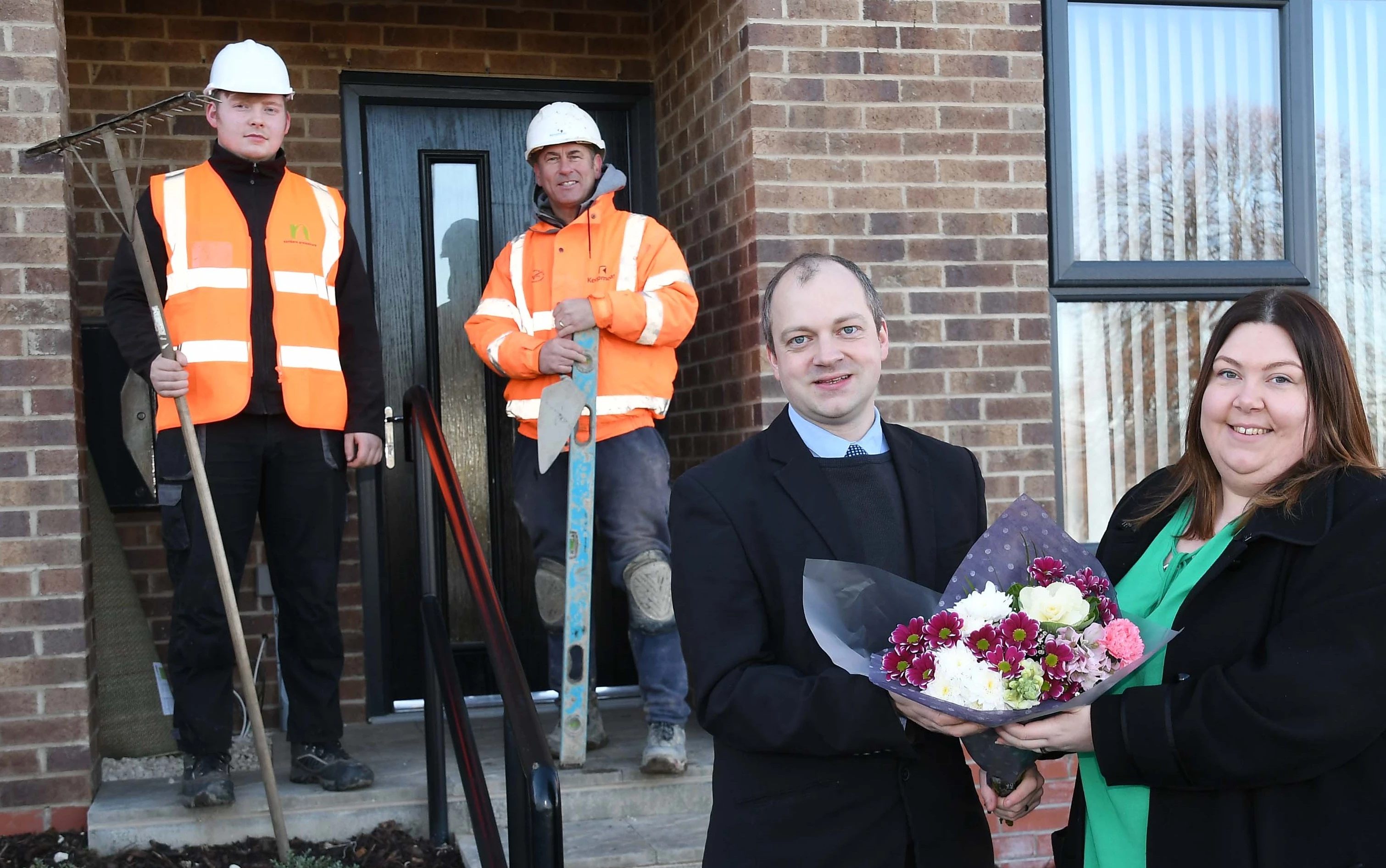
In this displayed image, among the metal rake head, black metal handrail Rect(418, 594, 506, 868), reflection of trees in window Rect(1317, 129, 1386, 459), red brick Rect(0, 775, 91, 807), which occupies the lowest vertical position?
red brick Rect(0, 775, 91, 807)

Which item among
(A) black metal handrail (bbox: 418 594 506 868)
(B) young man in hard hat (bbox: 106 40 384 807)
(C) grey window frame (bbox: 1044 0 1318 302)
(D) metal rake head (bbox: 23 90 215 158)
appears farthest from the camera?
(C) grey window frame (bbox: 1044 0 1318 302)

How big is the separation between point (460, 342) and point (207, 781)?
212 cm

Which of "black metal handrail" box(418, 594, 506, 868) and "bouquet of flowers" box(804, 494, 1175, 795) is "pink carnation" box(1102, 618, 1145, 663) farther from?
"black metal handrail" box(418, 594, 506, 868)

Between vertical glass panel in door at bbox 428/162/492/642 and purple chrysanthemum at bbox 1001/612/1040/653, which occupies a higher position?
vertical glass panel in door at bbox 428/162/492/642

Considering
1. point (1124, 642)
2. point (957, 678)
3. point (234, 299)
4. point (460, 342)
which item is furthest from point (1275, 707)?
point (460, 342)

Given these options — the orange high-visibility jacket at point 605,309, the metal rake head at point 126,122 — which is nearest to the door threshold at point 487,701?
the orange high-visibility jacket at point 605,309

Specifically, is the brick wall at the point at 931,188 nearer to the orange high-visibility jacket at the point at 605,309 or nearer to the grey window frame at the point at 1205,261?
the grey window frame at the point at 1205,261

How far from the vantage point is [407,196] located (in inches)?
210

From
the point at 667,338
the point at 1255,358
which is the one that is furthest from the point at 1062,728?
the point at 667,338

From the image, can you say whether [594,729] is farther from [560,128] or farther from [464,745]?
[560,128]

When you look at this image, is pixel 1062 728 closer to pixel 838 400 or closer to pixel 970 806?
pixel 970 806

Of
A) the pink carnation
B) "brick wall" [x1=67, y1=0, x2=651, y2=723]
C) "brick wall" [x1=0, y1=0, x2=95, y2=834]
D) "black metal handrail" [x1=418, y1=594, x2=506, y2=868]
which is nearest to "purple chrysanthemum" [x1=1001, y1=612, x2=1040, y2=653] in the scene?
the pink carnation

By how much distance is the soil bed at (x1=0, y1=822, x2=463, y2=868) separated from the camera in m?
3.73

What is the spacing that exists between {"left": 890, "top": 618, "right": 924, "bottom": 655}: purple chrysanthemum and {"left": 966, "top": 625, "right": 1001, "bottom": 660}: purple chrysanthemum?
0.07 m
